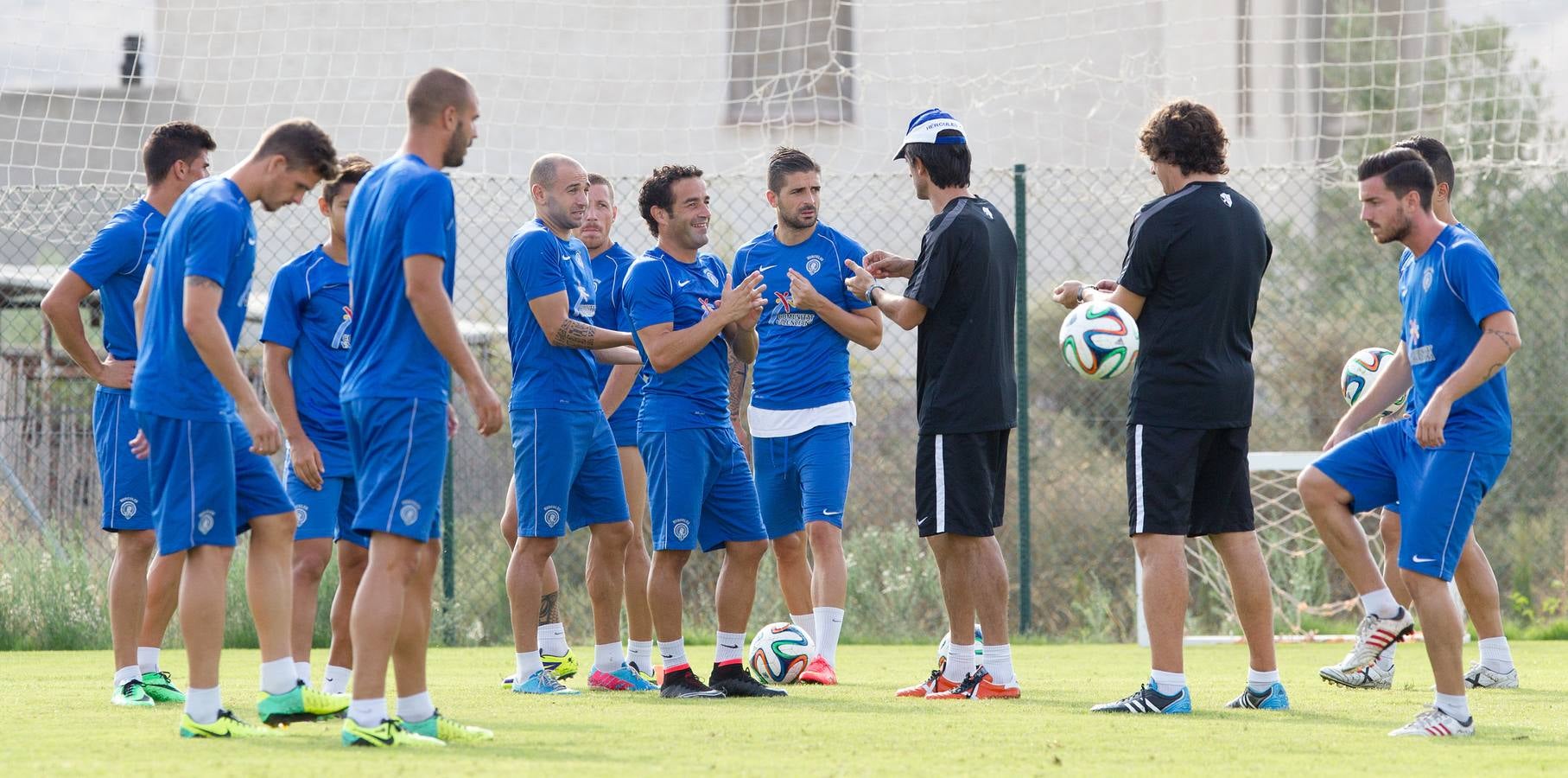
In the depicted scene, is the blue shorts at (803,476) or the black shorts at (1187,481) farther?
the blue shorts at (803,476)

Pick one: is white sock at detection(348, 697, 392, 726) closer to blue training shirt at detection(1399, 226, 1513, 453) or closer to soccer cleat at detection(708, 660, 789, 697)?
soccer cleat at detection(708, 660, 789, 697)

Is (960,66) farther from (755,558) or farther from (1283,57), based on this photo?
(755,558)

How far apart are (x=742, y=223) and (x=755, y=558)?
8.69 m

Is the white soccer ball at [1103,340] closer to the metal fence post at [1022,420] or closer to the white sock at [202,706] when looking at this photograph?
the white sock at [202,706]

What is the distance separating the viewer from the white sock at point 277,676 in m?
5.35

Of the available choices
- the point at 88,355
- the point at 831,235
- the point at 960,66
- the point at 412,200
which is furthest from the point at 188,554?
the point at 960,66

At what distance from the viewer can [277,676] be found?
536cm

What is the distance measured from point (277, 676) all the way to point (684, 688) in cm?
176

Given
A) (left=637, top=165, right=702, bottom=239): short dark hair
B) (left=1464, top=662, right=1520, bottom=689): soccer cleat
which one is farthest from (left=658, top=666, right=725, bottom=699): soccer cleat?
(left=1464, top=662, right=1520, bottom=689): soccer cleat

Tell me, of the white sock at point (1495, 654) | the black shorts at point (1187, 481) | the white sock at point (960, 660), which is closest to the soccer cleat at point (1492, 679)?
the white sock at point (1495, 654)

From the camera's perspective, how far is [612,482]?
268 inches

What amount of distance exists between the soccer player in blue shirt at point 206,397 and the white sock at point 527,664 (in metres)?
1.72

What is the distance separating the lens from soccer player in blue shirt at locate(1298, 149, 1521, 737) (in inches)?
207

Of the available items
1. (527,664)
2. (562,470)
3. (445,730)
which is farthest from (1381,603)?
(445,730)
